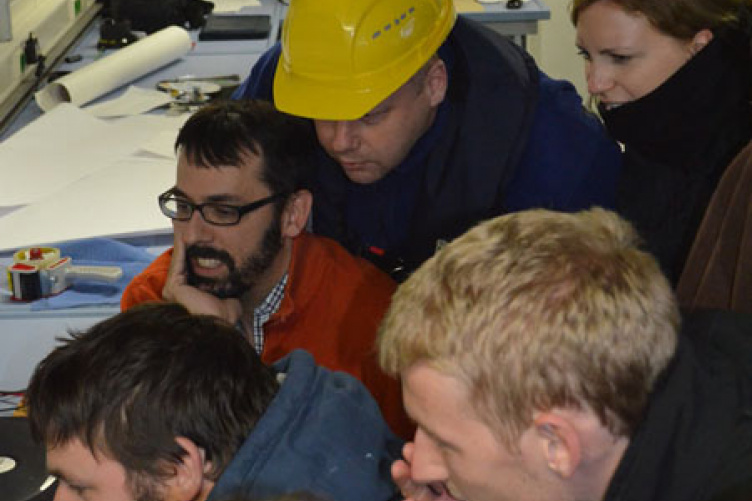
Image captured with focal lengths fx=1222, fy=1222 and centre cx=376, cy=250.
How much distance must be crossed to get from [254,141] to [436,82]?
0.34m

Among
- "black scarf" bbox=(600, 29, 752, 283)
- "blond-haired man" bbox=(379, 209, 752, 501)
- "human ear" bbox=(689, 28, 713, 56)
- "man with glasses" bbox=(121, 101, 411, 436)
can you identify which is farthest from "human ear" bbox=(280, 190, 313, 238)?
"blond-haired man" bbox=(379, 209, 752, 501)

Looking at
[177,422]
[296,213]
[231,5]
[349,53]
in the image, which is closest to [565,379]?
[177,422]

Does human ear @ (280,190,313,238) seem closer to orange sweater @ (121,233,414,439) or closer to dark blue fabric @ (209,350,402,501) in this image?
orange sweater @ (121,233,414,439)

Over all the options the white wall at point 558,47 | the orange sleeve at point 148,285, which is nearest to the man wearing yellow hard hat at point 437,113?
the orange sleeve at point 148,285

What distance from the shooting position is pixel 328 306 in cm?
214

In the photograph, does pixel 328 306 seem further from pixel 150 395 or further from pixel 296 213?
pixel 150 395

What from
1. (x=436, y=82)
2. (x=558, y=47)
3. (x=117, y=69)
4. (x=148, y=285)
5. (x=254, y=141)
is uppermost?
(x=436, y=82)

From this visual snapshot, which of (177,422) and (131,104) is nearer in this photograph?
(177,422)

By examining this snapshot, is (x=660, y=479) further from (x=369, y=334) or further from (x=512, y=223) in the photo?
(x=369, y=334)

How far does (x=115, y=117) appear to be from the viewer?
333 cm

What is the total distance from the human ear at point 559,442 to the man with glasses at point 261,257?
893 millimetres

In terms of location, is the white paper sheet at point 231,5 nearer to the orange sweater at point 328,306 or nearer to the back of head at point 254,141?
the back of head at point 254,141

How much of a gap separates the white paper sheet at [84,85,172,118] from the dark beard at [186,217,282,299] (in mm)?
1318

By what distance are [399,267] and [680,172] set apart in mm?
524
